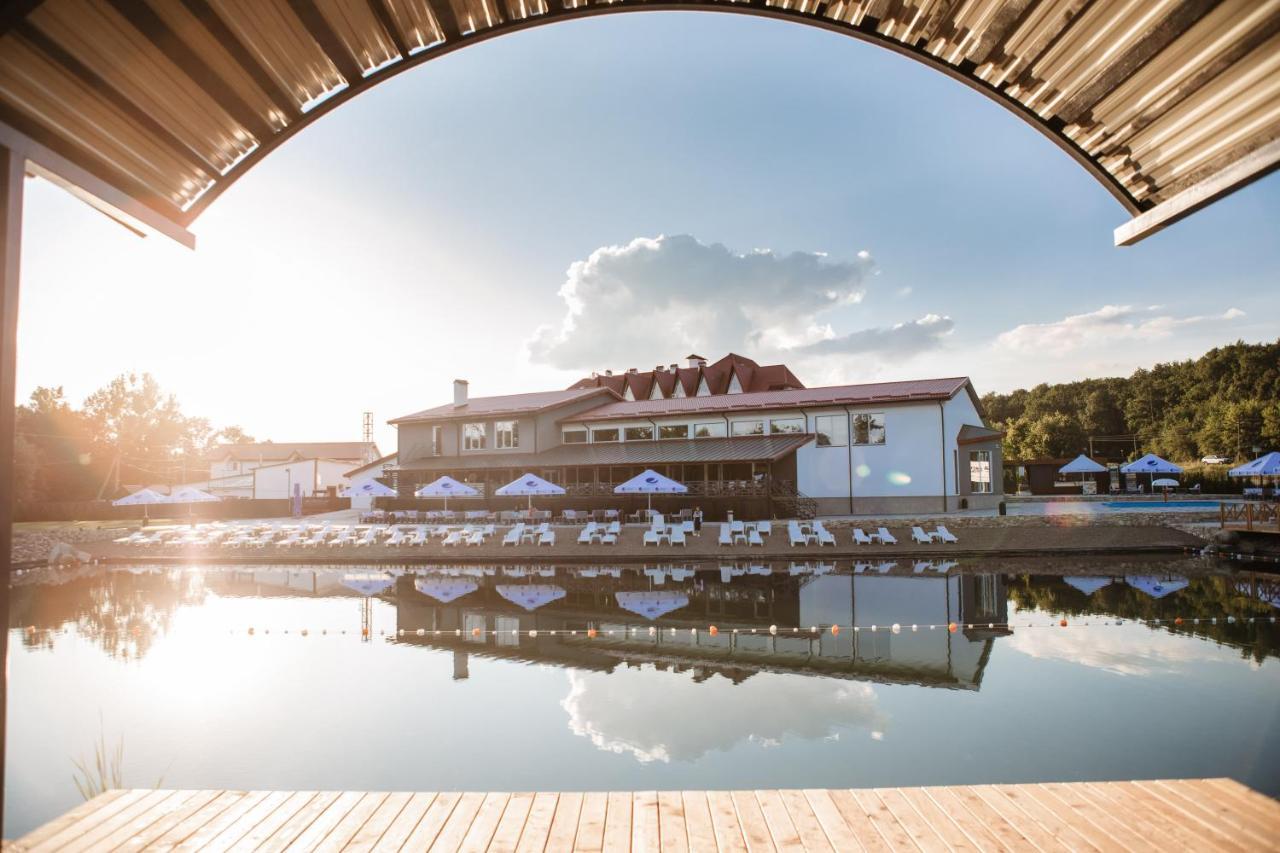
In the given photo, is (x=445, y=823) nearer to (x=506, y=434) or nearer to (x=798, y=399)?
(x=798, y=399)

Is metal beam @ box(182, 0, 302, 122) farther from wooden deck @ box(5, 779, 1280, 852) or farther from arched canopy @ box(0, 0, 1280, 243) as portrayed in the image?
wooden deck @ box(5, 779, 1280, 852)

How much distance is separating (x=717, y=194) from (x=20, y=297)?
24.0 metres

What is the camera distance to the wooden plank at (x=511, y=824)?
125 inches

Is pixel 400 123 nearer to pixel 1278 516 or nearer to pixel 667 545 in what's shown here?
pixel 667 545

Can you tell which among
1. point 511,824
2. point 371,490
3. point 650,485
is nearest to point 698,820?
point 511,824

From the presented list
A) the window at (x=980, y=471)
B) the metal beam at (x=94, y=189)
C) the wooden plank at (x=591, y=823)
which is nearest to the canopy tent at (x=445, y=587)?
the wooden plank at (x=591, y=823)

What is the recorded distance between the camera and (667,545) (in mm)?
21094

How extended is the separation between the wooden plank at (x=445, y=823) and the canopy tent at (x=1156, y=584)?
49.9 ft

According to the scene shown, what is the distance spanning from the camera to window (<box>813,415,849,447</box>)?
2670 cm

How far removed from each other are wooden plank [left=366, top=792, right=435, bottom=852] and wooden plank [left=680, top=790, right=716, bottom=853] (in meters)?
1.21

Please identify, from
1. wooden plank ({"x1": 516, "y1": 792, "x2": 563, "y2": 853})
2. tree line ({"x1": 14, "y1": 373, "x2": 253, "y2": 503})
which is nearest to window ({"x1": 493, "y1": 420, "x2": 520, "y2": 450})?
tree line ({"x1": 14, "y1": 373, "x2": 253, "y2": 503})

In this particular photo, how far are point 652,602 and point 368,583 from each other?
25.8ft

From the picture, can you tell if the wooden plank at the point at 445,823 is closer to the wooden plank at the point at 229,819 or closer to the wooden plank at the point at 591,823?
the wooden plank at the point at 591,823

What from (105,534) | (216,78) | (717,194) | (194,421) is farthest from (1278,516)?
(194,421)
